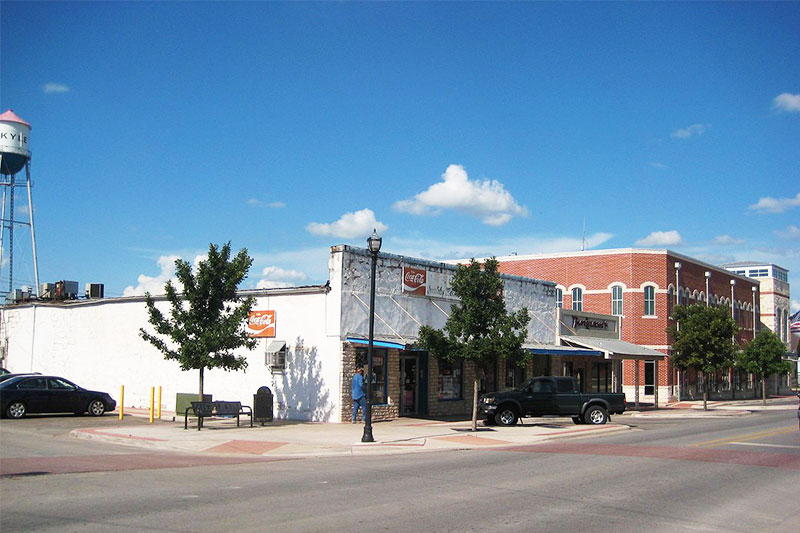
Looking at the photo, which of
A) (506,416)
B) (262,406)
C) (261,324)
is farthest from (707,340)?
(262,406)

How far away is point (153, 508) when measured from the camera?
10062mm

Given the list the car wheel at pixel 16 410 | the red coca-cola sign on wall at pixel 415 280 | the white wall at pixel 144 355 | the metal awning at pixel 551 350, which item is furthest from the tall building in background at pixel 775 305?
the car wheel at pixel 16 410

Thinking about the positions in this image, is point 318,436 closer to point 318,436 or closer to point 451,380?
point 318,436

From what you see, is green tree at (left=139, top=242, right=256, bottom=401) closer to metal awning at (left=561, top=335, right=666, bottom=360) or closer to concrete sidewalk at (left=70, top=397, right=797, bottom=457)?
concrete sidewalk at (left=70, top=397, right=797, bottom=457)

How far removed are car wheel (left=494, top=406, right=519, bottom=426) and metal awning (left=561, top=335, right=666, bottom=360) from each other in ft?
33.8

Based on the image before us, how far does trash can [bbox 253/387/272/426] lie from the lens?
76.5ft

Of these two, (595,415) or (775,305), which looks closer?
(595,415)

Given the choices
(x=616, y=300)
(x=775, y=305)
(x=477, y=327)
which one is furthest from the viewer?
(x=775, y=305)

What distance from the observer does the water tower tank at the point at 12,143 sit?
4600cm

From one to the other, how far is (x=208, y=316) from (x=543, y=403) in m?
11.6

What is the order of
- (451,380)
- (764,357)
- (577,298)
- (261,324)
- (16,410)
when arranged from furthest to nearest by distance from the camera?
(577,298) < (764,357) < (451,380) < (261,324) < (16,410)

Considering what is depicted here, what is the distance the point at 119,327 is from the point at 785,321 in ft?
230

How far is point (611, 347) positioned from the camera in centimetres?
3719

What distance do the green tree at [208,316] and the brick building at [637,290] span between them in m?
32.2
